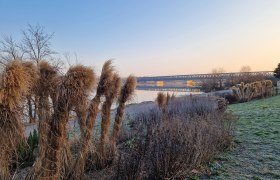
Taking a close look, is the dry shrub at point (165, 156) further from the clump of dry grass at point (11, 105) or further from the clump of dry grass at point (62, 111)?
the clump of dry grass at point (11, 105)

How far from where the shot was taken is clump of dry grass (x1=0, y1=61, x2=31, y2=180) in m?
3.29

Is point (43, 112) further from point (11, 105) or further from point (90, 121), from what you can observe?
point (90, 121)

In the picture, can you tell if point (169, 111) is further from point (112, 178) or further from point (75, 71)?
point (75, 71)

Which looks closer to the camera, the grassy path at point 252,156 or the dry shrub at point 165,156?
the dry shrub at point 165,156

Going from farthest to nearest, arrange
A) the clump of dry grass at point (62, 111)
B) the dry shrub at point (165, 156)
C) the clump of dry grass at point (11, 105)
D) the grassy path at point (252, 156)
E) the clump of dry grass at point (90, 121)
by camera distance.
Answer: the grassy path at point (252, 156) → the clump of dry grass at point (90, 121) → the dry shrub at point (165, 156) → the clump of dry grass at point (62, 111) → the clump of dry grass at point (11, 105)

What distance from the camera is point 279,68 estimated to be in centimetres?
4159

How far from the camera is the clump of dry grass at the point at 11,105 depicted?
3287 millimetres

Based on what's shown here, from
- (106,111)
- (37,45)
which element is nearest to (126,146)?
(106,111)

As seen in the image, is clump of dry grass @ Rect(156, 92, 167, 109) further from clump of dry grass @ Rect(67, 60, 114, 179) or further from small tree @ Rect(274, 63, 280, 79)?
small tree @ Rect(274, 63, 280, 79)

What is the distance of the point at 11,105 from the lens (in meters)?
3.41

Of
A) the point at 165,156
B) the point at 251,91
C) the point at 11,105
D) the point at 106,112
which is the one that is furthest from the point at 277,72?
the point at 11,105

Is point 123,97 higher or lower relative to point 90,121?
higher

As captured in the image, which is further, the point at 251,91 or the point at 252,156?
the point at 251,91

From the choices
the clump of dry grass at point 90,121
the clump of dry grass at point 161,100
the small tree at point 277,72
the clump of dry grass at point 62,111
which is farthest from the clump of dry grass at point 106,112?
the small tree at point 277,72
